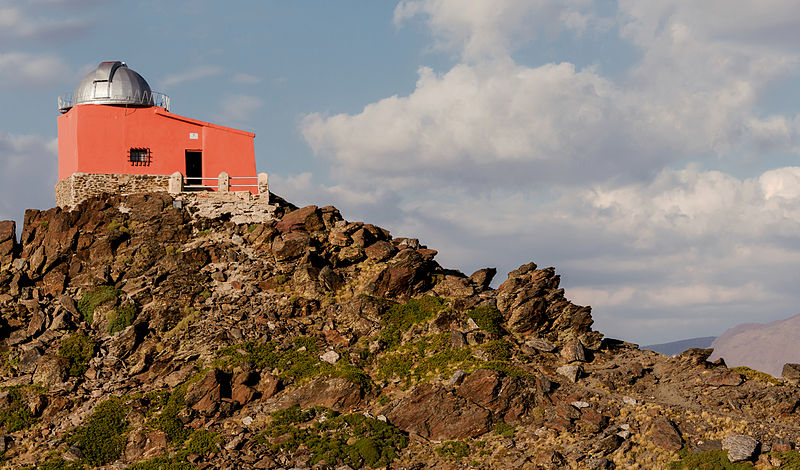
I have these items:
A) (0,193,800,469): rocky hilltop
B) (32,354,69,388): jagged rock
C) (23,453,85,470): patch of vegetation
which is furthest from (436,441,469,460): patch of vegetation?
(32,354,69,388): jagged rock

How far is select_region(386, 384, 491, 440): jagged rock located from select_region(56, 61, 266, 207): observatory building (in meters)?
21.6

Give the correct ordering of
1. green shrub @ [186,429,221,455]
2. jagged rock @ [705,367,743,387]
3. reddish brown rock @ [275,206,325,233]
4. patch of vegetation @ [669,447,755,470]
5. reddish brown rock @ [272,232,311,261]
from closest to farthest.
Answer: patch of vegetation @ [669,447,755,470]
green shrub @ [186,429,221,455]
jagged rock @ [705,367,743,387]
reddish brown rock @ [272,232,311,261]
reddish brown rock @ [275,206,325,233]

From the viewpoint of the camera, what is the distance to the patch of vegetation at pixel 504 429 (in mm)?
34750

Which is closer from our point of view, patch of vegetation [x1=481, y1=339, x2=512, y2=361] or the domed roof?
patch of vegetation [x1=481, y1=339, x2=512, y2=361]

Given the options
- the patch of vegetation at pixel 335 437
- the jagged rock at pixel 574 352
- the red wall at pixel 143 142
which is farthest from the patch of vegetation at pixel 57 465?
the jagged rock at pixel 574 352

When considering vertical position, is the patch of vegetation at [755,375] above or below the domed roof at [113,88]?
below

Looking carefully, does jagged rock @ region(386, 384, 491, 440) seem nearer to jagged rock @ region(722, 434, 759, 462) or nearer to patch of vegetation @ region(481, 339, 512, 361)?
patch of vegetation @ region(481, 339, 512, 361)

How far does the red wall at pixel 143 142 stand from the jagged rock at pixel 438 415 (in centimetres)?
2421

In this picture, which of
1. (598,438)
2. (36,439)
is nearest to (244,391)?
(36,439)

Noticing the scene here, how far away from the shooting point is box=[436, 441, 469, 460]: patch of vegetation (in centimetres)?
3381

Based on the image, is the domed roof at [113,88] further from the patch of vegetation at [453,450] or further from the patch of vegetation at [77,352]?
the patch of vegetation at [453,450]

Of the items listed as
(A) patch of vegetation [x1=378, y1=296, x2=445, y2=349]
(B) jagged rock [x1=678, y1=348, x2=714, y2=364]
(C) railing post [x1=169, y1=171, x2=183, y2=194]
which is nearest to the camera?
(B) jagged rock [x1=678, y1=348, x2=714, y2=364]

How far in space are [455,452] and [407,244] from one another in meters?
18.2

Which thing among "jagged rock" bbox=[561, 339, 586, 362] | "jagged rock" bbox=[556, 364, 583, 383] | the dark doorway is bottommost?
"jagged rock" bbox=[556, 364, 583, 383]
